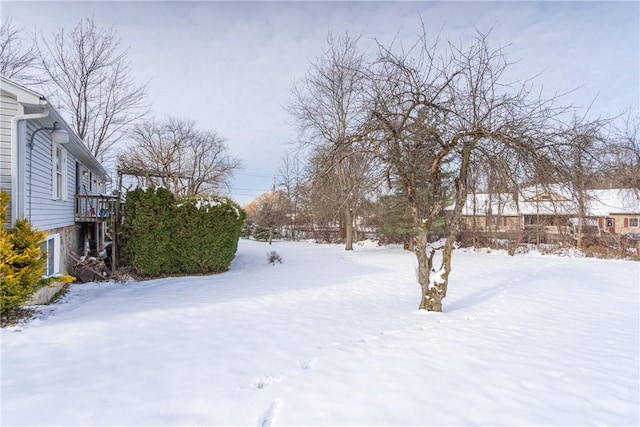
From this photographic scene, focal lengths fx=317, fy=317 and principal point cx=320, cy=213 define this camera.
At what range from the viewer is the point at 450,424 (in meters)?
2.28

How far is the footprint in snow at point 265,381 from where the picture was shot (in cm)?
282

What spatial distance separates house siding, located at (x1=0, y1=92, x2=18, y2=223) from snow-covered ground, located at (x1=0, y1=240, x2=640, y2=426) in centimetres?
216

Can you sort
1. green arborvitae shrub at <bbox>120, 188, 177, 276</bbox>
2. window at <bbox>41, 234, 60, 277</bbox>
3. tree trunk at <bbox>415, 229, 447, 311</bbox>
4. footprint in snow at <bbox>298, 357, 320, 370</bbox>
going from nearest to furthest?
footprint in snow at <bbox>298, 357, 320, 370</bbox> → tree trunk at <bbox>415, 229, 447, 311</bbox> → window at <bbox>41, 234, 60, 277</bbox> → green arborvitae shrub at <bbox>120, 188, 177, 276</bbox>

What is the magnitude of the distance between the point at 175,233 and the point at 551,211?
8510mm

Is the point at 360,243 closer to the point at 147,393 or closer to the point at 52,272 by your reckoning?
the point at 52,272

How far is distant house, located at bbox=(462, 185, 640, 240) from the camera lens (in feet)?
15.2

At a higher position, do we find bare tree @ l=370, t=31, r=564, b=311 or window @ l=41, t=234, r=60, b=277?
bare tree @ l=370, t=31, r=564, b=311

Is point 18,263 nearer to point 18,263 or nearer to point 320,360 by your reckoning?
point 18,263

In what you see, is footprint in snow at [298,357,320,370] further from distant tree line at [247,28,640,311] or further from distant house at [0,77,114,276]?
distant house at [0,77,114,276]

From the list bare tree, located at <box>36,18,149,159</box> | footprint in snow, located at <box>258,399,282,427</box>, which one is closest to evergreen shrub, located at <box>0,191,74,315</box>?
footprint in snow, located at <box>258,399,282,427</box>

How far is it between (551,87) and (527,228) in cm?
1615

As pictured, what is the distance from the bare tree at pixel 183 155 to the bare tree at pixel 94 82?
786cm

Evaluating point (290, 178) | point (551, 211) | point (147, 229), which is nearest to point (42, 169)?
point (147, 229)

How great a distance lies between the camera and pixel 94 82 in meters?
15.1
